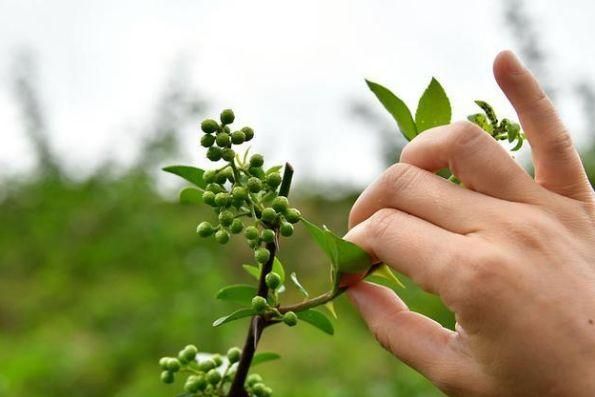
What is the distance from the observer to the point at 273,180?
88 cm

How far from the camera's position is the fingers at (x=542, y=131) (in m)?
0.89

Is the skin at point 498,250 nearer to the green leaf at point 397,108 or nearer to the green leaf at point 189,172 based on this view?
the green leaf at point 397,108

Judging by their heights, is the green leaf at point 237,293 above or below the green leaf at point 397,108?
below

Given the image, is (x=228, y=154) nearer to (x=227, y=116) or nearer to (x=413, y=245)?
(x=227, y=116)

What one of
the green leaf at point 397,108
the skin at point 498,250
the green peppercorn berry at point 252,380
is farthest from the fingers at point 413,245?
the green peppercorn berry at point 252,380

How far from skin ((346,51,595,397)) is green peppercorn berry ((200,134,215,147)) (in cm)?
19

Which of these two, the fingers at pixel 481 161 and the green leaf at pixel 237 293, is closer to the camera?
the fingers at pixel 481 161

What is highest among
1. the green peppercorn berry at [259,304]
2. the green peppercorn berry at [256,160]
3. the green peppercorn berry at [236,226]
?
the green peppercorn berry at [256,160]

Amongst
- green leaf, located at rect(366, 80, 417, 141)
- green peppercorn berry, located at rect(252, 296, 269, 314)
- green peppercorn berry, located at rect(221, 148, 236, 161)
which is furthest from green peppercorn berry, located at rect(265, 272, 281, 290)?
green leaf, located at rect(366, 80, 417, 141)

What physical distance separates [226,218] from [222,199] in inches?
0.9

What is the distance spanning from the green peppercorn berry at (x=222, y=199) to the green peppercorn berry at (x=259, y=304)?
102 millimetres

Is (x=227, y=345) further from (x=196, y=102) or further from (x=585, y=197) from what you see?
(x=585, y=197)

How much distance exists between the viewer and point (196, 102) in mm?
5207

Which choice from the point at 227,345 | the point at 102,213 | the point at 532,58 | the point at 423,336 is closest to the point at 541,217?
the point at 423,336
